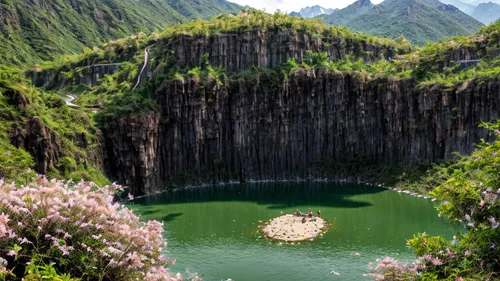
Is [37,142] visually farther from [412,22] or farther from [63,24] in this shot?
[412,22]

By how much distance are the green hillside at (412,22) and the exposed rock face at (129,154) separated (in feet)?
255

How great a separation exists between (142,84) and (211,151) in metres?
10.1

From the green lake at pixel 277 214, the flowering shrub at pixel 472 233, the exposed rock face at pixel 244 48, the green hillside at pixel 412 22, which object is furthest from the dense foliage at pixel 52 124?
the green hillside at pixel 412 22

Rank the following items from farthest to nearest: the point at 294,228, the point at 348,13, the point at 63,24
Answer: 1. the point at 348,13
2. the point at 63,24
3. the point at 294,228

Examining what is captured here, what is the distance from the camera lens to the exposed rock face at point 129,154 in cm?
4359

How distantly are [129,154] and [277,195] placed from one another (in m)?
13.9

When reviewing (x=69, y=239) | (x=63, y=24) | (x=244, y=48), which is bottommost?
(x=69, y=239)

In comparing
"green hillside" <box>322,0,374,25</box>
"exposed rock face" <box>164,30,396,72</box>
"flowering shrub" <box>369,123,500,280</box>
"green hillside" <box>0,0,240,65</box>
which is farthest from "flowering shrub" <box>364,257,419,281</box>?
"green hillside" <box>322,0,374,25</box>

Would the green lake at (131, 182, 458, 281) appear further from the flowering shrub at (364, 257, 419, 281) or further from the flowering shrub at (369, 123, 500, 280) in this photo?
the flowering shrub at (369, 123, 500, 280)

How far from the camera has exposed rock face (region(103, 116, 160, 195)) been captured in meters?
43.6

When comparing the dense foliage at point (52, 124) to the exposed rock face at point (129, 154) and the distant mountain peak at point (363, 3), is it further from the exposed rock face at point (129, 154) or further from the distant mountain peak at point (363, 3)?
the distant mountain peak at point (363, 3)

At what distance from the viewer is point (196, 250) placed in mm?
28031

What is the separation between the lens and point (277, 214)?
35719 millimetres

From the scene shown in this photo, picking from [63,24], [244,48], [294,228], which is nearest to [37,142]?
[294,228]
